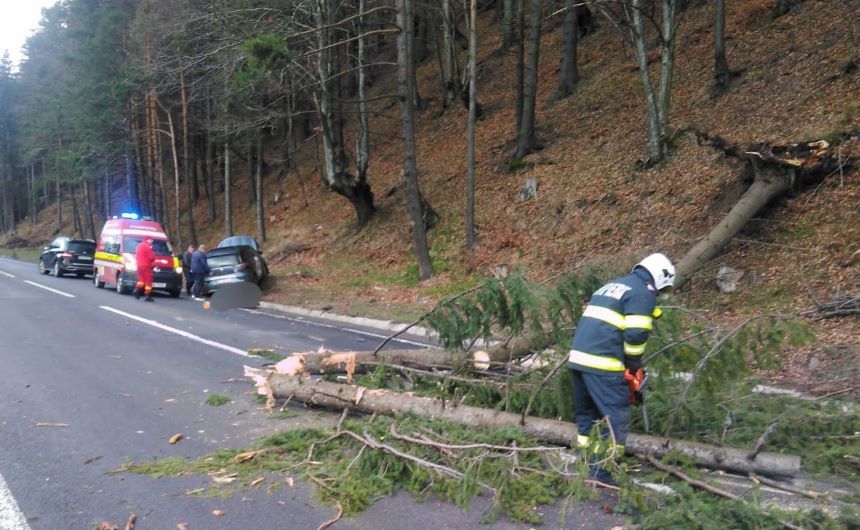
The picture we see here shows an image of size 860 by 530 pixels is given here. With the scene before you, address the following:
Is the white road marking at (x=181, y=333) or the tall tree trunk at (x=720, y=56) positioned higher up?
the tall tree trunk at (x=720, y=56)

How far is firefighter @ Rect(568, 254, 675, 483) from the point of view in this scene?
477 cm

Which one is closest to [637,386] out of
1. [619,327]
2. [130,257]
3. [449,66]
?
[619,327]

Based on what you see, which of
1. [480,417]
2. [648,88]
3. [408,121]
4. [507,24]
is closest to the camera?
[480,417]

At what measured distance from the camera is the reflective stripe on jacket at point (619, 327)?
476 centimetres

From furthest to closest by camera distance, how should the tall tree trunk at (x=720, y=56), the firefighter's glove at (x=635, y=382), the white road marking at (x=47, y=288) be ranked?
1. the white road marking at (x=47, y=288)
2. the tall tree trunk at (x=720, y=56)
3. the firefighter's glove at (x=635, y=382)

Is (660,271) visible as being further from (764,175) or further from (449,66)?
(449,66)

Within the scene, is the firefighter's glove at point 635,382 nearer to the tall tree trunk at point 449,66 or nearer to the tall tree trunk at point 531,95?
the tall tree trunk at point 531,95

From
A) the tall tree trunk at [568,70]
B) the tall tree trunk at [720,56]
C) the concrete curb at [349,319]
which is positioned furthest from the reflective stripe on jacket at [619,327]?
the tall tree trunk at [568,70]

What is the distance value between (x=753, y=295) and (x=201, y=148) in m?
38.7

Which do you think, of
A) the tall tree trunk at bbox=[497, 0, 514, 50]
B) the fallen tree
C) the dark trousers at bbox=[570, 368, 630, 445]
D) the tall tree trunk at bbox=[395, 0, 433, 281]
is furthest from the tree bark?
the tall tree trunk at bbox=[497, 0, 514, 50]

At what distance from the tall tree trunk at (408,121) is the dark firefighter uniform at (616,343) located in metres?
13.0

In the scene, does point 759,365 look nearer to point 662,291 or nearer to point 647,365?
point 647,365

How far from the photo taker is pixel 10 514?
15.0 feet

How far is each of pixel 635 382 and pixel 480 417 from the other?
60.5 inches
